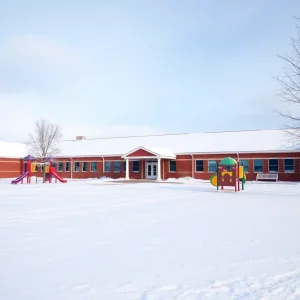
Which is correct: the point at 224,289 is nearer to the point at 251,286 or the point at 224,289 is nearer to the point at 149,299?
the point at 251,286

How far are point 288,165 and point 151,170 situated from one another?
15.2 meters

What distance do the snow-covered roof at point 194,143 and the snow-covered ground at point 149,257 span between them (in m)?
26.8

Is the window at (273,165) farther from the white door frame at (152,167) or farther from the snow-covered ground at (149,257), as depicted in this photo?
the snow-covered ground at (149,257)

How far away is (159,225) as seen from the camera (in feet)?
32.0

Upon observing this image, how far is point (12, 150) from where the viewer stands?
160 ft

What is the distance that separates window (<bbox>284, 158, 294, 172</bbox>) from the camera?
35.2 m

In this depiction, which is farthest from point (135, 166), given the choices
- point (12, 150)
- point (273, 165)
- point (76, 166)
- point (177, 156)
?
point (12, 150)

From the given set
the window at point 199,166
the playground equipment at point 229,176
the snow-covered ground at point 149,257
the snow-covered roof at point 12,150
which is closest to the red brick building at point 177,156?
the window at point 199,166

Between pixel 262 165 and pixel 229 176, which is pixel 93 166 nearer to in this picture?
pixel 262 165

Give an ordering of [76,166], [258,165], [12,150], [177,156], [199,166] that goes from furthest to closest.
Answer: [12,150], [76,166], [177,156], [199,166], [258,165]

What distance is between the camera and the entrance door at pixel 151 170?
1629 inches

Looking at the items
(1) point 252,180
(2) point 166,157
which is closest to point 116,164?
(2) point 166,157

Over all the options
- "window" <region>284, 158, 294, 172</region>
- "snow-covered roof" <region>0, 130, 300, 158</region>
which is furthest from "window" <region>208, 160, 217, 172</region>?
"window" <region>284, 158, 294, 172</region>

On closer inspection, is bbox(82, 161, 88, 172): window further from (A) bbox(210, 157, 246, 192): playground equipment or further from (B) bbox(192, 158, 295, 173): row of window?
(A) bbox(210, 157, 246, 192): playground equipment
